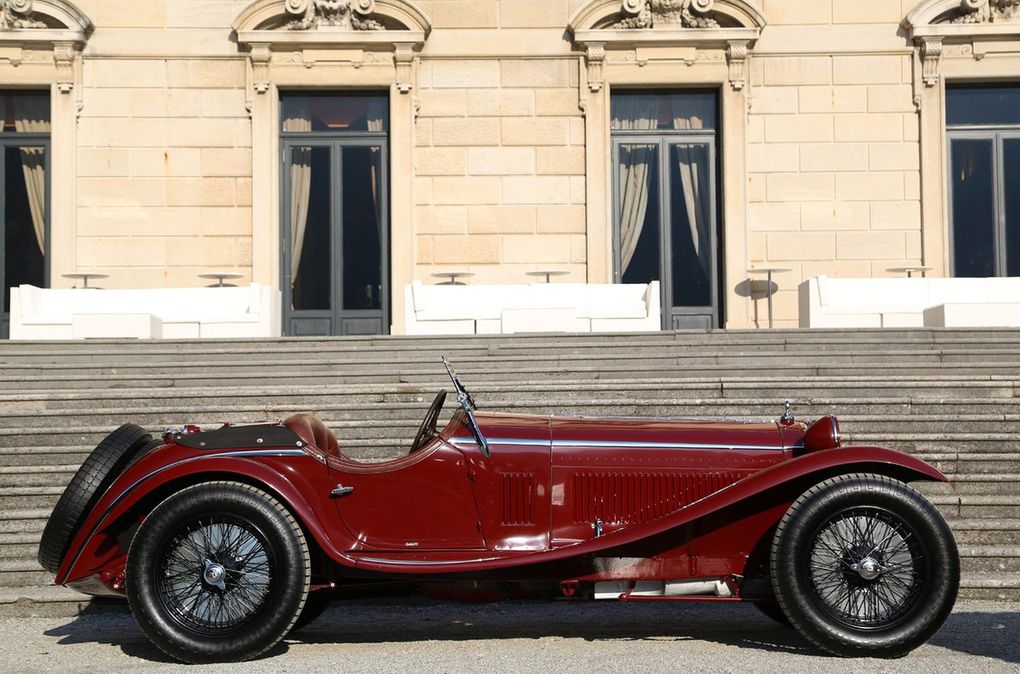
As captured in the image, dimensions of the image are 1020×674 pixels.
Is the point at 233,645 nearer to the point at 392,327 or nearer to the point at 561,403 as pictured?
the point at 561,403

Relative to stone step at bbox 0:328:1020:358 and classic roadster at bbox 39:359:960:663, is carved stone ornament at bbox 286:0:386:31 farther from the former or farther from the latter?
classic roadster at bbox 39:359:960:663

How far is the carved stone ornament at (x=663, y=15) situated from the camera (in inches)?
669

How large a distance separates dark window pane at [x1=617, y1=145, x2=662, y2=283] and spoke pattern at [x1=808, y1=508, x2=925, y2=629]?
39.4 ft

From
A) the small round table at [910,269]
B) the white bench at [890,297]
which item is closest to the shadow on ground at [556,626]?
the white bench at [890,297]

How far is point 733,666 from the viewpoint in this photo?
5145 mm

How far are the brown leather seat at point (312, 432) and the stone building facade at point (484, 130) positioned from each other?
1062 centimetres

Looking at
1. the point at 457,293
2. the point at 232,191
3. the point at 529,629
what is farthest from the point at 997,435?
the point at 232,191

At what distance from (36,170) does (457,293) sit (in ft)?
21.3

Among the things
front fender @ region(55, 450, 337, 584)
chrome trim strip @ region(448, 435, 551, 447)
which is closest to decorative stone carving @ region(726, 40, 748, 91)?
chrome trim strip @ region(448, 435, 551, 447)

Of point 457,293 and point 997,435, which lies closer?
point 997,435

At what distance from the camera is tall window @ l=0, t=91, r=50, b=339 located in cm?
1714

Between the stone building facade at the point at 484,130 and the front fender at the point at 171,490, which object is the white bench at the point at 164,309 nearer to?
the stone building facade at the point at 484,130

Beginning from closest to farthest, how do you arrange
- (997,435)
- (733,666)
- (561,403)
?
(733,666), (997,435), (561,403)

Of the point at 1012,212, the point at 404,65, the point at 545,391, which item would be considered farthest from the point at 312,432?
the point at 1012,212
